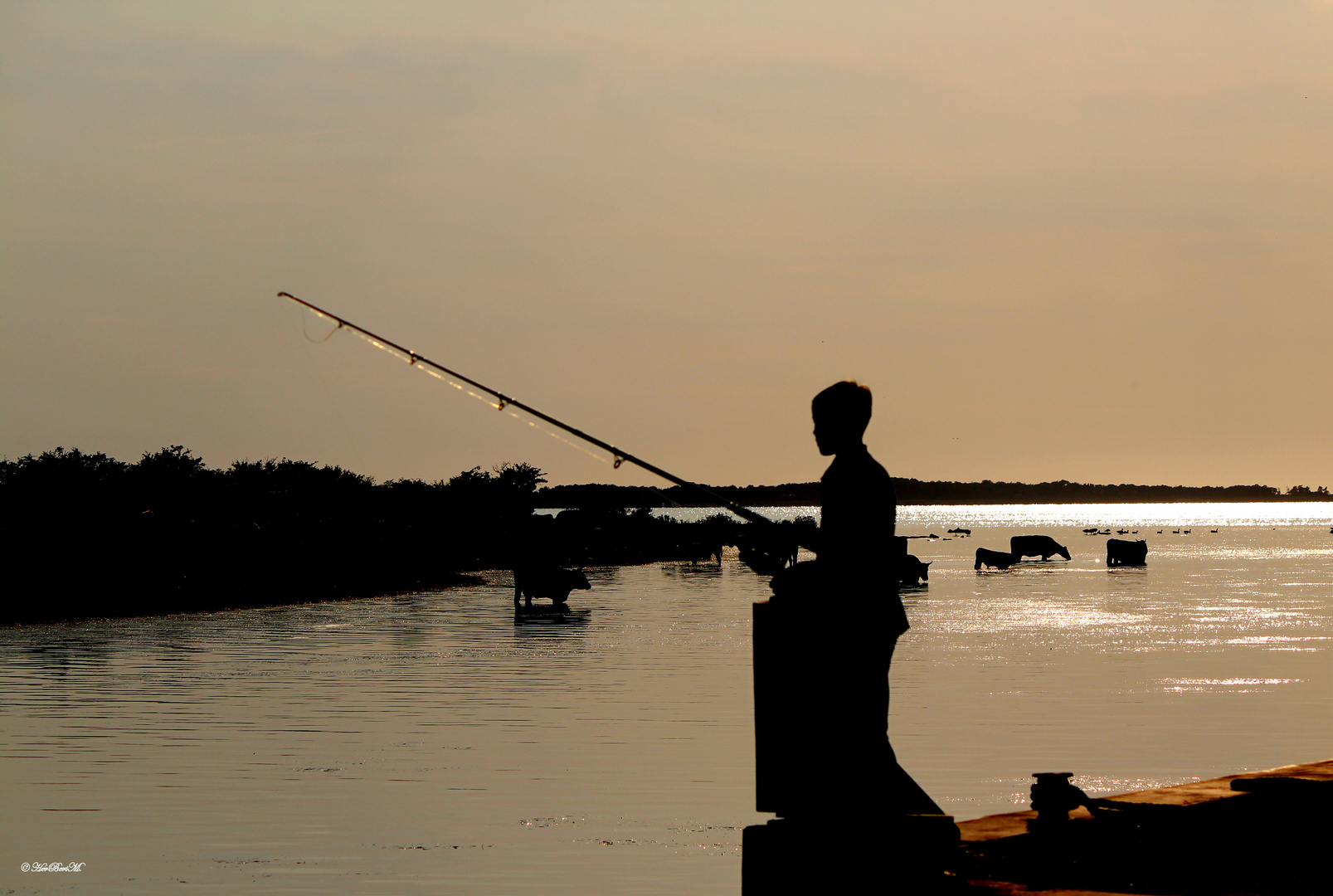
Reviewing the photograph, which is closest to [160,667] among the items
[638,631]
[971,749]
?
[638,631]

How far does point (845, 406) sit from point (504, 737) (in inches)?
486

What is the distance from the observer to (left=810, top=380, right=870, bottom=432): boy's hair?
21.2 ft

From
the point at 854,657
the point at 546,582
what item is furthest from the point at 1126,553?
the point at 854,657

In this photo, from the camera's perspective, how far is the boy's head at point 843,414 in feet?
21.2

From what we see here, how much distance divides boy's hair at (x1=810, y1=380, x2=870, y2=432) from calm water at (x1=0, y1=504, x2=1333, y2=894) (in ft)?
2.85

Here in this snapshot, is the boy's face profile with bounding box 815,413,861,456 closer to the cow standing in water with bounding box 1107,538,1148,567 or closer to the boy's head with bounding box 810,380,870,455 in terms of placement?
the boy's head with bounding box 810,380,870,455

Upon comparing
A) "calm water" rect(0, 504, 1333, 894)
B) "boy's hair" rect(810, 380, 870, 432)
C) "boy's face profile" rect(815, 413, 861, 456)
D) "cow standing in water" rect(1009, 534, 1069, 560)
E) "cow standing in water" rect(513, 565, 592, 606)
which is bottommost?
"calm water" rect(0, 504, 1333, 894)

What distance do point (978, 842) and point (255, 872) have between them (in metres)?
5.94

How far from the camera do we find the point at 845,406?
6.47 metres

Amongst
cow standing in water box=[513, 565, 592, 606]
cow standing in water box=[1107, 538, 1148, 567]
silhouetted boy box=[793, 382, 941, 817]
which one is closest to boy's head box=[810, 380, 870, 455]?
silhouetted boy box=[793, 382, 941, 817]

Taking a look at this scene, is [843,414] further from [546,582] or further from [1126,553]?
[1126,553]

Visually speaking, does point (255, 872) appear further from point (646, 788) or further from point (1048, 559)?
point (1048, 559)

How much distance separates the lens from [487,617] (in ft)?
132

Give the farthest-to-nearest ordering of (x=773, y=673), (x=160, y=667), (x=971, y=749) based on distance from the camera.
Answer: (x=160, y=667) → (x=971, y=749) → (x=773, y=673)
